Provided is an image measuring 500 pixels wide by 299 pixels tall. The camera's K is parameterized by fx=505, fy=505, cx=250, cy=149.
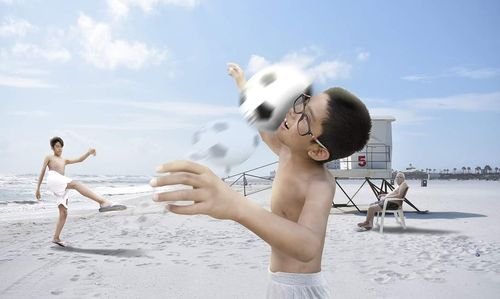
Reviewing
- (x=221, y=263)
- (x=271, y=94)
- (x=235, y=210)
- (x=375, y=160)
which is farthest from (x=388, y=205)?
(x=235, y=210)

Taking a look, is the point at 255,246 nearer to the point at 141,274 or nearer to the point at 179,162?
the point at 141,274

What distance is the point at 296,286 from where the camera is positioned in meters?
1.88

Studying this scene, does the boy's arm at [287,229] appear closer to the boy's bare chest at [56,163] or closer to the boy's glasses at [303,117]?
the boy's glasses at [303,117]

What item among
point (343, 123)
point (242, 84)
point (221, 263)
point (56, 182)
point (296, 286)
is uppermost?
point (242, 84)

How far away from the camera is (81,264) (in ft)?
25.5

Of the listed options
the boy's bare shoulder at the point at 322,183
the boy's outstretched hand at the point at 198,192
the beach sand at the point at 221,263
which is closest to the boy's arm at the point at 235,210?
the boy's outstretched hand at the point at 198,192

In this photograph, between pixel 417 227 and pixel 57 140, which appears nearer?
→ pixel 57 140

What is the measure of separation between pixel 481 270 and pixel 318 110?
6.67 meters

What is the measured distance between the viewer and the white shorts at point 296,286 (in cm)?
188

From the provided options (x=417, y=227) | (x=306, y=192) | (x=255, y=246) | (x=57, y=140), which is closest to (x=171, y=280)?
(x=255, y=246)

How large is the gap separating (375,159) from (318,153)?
16.0m

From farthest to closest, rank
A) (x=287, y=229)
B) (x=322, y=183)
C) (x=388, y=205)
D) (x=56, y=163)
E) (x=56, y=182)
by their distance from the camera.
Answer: (x=388, y=205) → (x=56, y=163) → (x=56, y=182) → (x=322, y=183) → (x=287, y=229)

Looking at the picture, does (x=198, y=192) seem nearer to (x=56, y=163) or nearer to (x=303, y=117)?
(x=303, y=117)

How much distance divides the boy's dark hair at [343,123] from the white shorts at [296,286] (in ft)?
1.85
